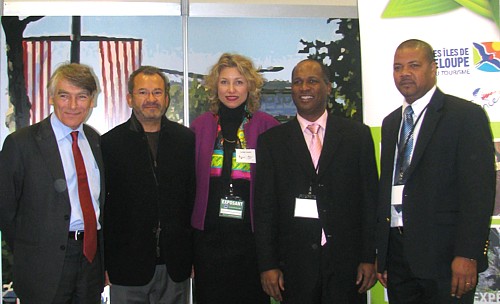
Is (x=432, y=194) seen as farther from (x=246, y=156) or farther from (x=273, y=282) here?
(x=246, y=156)

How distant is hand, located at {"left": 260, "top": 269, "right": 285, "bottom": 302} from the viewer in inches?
107

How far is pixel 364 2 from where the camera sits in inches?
140

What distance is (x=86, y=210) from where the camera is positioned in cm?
264

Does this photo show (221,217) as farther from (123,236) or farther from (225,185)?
(123,236)

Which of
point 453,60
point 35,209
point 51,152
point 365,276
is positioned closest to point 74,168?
point 51,152

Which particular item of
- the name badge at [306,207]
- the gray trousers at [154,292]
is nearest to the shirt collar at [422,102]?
the name badge at [306,207]

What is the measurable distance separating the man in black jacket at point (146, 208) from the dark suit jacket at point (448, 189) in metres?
1.27

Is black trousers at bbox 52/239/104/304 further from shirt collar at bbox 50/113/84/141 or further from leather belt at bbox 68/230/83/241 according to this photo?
shirt collar at bbox 50/113/84/141

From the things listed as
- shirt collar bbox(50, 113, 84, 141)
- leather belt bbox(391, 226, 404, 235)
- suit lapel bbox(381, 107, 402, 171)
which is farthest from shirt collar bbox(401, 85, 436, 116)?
shirt collar bbox(50, 113, 84, 141)

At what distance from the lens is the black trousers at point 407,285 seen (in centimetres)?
245

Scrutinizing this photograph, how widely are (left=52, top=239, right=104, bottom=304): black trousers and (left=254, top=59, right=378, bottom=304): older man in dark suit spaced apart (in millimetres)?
903

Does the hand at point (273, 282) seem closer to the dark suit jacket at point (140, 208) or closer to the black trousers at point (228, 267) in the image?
the black trousers at point (228, 267)

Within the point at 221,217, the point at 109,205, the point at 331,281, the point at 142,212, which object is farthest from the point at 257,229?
the point at 109,205

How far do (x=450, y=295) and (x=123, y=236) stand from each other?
1741 millimetres
